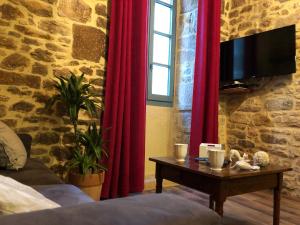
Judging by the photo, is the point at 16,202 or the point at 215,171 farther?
the point at 215,171

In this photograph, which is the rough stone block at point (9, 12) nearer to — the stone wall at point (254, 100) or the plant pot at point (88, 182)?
the plant pot at point (88, 182)

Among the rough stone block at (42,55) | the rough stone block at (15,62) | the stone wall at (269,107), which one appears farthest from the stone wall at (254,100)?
the rough stone block at (15,62)

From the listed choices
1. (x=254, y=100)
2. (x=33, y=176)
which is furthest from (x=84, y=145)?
(x=254, y=100)

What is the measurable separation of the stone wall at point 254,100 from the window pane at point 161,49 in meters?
0.17

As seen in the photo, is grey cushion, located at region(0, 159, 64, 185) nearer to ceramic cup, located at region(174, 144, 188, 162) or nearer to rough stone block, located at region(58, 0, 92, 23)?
ceramic cup, located at region(174, 144, 188, 162)

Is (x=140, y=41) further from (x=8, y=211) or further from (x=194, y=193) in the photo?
(x=8, y=211)

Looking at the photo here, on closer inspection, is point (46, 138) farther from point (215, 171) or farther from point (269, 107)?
point (269, 107)

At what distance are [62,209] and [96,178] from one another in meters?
1.95

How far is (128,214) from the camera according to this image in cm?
63

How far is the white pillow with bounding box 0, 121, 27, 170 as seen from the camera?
1797 mm

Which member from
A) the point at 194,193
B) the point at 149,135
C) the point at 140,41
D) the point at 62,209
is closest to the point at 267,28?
the point at 140,41

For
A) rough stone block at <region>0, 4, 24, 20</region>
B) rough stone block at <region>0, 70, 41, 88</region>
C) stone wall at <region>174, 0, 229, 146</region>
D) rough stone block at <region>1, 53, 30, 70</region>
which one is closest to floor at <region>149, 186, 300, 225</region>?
stone wall at <region>174, 0, 229, 146</region>

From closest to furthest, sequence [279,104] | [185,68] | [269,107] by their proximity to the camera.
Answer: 1. [279,104]
2. [269,107]
3. [185,68]

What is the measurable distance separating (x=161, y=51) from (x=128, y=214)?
3642mm
